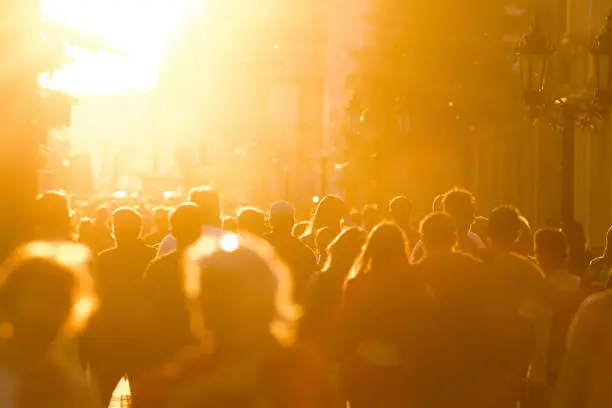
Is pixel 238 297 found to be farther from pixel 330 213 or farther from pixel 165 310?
pixel 330 213

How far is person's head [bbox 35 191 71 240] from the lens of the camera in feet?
35.5

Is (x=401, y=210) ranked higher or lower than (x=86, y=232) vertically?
higher

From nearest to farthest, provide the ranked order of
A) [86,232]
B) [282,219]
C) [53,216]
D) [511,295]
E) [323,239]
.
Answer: [511,295], [53,216], [282,219], [323,239], [86,232]

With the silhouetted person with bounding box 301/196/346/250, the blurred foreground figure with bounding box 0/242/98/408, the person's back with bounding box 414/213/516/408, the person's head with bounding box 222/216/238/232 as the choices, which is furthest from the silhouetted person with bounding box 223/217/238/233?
the blurred foreground figure with bounding box 0/242/98/408

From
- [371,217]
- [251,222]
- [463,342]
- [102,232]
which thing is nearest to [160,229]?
[102,232]

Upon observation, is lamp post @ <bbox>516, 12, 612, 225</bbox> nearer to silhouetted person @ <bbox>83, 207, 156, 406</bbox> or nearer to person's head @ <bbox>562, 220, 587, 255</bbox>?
person's head @ <bbox>562, 220, 587, 255</bbox>

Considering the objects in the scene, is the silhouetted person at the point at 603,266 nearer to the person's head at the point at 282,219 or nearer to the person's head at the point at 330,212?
the person's head at the point at 282,219

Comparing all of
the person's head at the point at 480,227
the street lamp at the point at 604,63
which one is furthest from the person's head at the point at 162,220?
the street lamp at the point at 604,63

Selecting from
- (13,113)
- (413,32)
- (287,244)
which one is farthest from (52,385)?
(413,32)

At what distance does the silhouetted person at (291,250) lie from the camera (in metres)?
10.9

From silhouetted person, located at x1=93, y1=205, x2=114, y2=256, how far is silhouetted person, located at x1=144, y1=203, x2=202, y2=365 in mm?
5789

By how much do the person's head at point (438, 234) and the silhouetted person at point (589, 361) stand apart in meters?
1.87

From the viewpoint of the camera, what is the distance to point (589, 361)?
6.22 metres

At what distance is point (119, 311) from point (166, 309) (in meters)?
1.00
